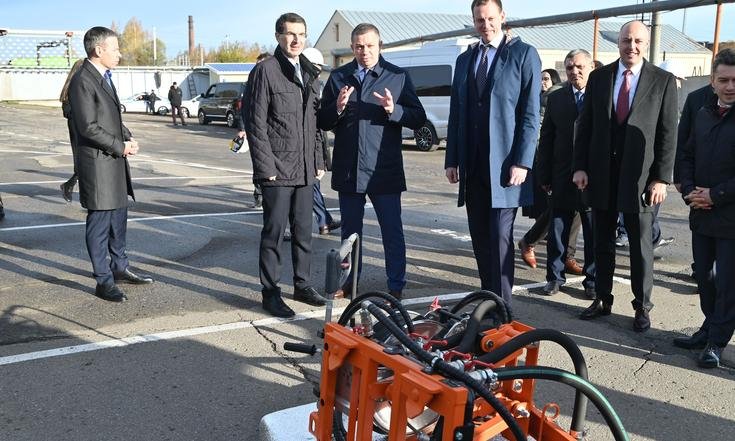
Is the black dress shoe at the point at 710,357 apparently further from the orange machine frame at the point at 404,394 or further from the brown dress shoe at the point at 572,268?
the brown dress shoe at the point at 572,268

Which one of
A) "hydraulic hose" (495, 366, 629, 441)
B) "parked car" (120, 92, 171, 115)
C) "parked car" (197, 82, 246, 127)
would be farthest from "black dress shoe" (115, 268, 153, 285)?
"parked car" (120, 92, 171, 115)

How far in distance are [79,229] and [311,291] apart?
391 cm

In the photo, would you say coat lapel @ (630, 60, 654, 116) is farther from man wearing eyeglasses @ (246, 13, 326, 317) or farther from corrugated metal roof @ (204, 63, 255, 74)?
corrugated metal roof @ (204, 63, 255, 74)

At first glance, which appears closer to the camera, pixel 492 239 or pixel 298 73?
pixel 492 239

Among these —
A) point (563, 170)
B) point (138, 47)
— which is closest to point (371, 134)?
point (563, 170)

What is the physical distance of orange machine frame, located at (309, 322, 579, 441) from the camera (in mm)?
2260

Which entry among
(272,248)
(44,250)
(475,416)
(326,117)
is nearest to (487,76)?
(326,117)

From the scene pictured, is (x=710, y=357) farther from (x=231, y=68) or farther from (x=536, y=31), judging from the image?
(x=231, y=68)

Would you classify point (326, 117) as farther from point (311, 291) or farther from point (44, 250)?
point (44, 250)

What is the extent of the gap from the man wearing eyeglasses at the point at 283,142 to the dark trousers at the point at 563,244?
202 cm

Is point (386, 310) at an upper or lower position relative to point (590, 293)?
upper

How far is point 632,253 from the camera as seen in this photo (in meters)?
5.02

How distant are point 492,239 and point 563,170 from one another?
1366mm

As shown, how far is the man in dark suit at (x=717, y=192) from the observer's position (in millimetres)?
4242
